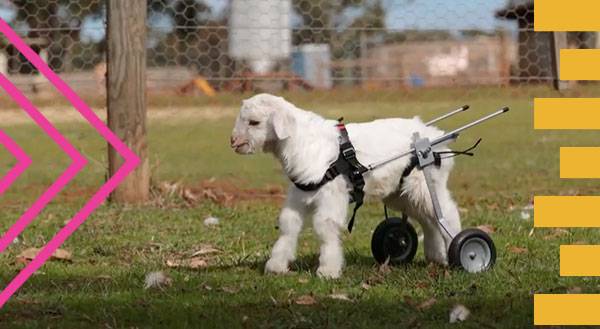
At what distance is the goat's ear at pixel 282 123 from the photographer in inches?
194

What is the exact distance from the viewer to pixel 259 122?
4992 millimetres

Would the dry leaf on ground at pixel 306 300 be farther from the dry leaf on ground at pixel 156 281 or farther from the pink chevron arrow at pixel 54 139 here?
the pink chevron arrow at pixel 54 139

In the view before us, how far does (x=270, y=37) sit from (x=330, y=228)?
6146mm

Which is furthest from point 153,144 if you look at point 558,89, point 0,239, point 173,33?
point 0,239

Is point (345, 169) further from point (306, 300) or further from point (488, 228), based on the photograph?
point (488, 228)

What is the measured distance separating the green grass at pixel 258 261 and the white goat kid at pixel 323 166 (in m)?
0.17

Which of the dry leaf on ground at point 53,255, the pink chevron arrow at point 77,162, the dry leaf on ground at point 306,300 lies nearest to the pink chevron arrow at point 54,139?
the pink chevron arrow at point 77,162

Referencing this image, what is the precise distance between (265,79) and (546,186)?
8.56 ft

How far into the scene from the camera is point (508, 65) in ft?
39.3

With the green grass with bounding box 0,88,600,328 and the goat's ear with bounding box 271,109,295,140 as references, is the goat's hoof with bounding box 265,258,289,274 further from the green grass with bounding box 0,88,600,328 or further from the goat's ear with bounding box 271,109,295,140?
the goat's ear with bounding box 271,109,295,140

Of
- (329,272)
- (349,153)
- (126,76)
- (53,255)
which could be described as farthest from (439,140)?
(126,76)

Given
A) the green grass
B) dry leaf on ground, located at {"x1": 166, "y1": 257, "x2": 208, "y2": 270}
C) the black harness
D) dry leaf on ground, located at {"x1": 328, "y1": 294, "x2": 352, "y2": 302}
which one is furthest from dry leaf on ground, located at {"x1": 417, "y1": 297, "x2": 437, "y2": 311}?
dry leaf on ground, located at {"x1": 166, "y1": 257, "x2": 208, "y2": 270}

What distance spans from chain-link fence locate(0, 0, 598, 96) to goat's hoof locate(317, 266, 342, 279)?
12.4ft

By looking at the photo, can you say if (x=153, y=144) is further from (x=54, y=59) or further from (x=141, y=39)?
(x=141, y=39)
